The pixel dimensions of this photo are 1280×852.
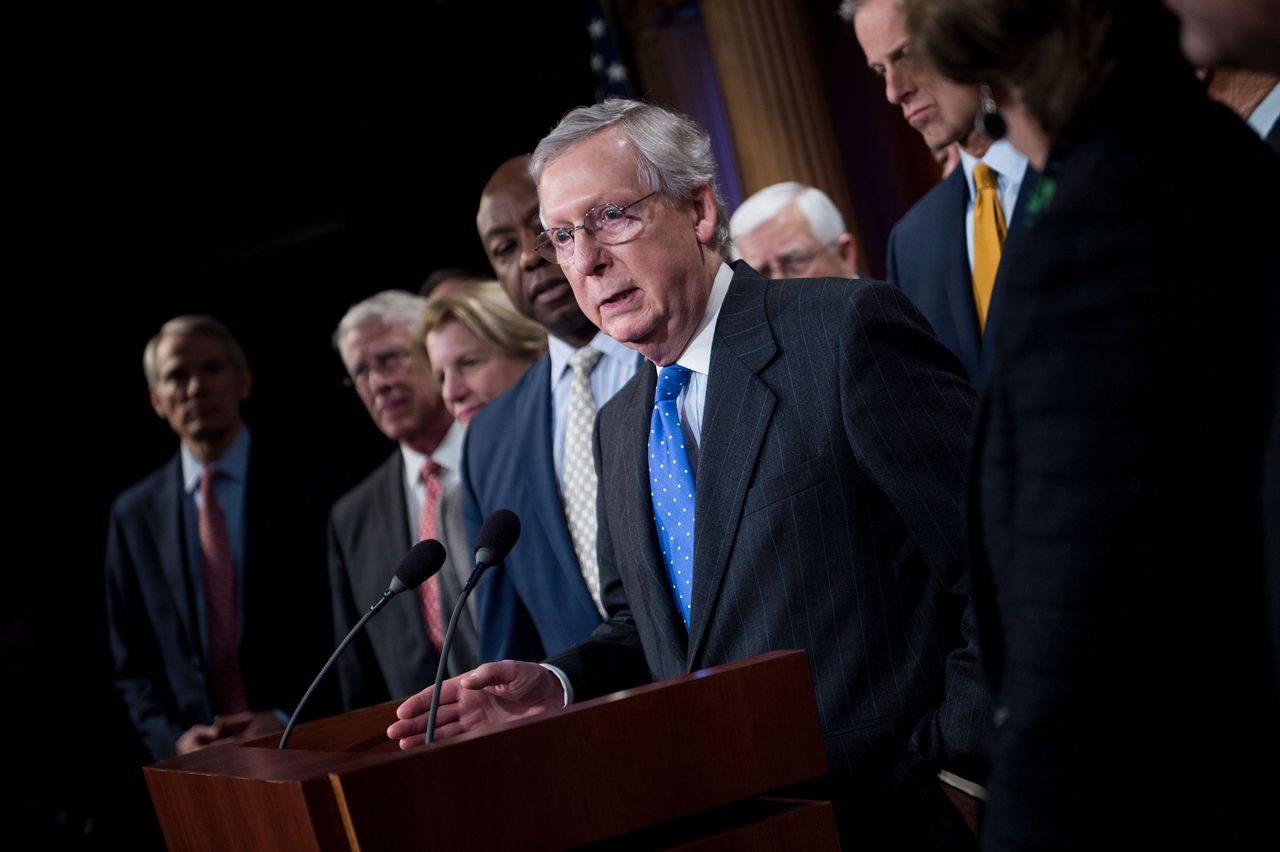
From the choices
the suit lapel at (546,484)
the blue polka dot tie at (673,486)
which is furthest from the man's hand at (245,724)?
the blue polka dot tie at (673,486)

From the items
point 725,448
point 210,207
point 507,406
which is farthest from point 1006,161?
point 210,207

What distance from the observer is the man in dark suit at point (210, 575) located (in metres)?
4.29

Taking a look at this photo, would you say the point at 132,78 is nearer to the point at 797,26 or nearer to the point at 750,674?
the point at 797,26

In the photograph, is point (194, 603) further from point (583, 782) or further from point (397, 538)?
point (583, 782)

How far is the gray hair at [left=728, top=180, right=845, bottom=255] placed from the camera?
4.07 meters

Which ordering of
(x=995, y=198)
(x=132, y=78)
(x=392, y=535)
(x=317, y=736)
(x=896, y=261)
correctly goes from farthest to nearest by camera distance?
(x=132, y=78)
(x=392, y=535)
(x=896, y=261)
(x=995, y=198)
(x=317, y=736)

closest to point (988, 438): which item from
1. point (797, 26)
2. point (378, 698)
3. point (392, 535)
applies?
point (392, 535)

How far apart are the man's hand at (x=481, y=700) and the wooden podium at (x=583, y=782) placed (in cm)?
23

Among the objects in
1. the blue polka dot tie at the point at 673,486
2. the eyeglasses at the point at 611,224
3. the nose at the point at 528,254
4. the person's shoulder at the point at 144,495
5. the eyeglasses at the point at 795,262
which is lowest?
the blue polka dot tie at the point at 673,486

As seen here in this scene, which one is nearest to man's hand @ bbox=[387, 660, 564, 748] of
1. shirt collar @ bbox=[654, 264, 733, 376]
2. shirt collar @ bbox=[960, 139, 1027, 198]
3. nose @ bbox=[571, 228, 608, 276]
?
shirt collar @ bbox=[654, 264, 733, 376]

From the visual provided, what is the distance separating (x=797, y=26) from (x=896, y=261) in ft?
6.77

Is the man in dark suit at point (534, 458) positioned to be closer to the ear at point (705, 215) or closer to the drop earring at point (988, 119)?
the ear at point (705, 215)

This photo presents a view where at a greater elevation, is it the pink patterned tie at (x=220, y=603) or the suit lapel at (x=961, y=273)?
the suit lapel at (x=961, y=273)

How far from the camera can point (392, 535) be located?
12.5 feet
